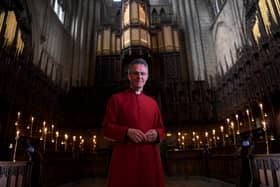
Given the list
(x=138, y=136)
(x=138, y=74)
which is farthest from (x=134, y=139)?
(x=138, y=74)

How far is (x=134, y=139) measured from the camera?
148cm

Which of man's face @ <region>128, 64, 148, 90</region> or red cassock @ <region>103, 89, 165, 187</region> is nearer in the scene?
red cassock @ <region>103, 89, 165, 187</region>

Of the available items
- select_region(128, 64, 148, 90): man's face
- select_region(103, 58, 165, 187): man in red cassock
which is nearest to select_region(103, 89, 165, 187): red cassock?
select_region(103, 58, 165, 187): man in red cassock

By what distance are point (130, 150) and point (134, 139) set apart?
0.38 ft

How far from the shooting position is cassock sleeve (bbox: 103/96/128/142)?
1.51m

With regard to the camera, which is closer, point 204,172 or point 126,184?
point 126,184

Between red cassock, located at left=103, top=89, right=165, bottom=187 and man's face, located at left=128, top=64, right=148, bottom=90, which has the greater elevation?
man's face, located at left=128, top=64, right=148, bottom=90

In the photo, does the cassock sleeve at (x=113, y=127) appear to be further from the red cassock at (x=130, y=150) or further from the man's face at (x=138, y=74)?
the man's face at (x=138, y=74)

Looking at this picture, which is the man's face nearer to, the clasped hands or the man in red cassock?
the man in red cassock

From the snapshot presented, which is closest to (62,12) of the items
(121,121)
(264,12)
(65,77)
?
(65,77)

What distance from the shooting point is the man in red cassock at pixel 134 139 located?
1488 mm

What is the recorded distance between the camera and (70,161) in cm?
855

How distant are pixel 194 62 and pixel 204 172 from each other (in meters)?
9.79

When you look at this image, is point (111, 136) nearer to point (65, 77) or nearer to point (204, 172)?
point (204, 172)
